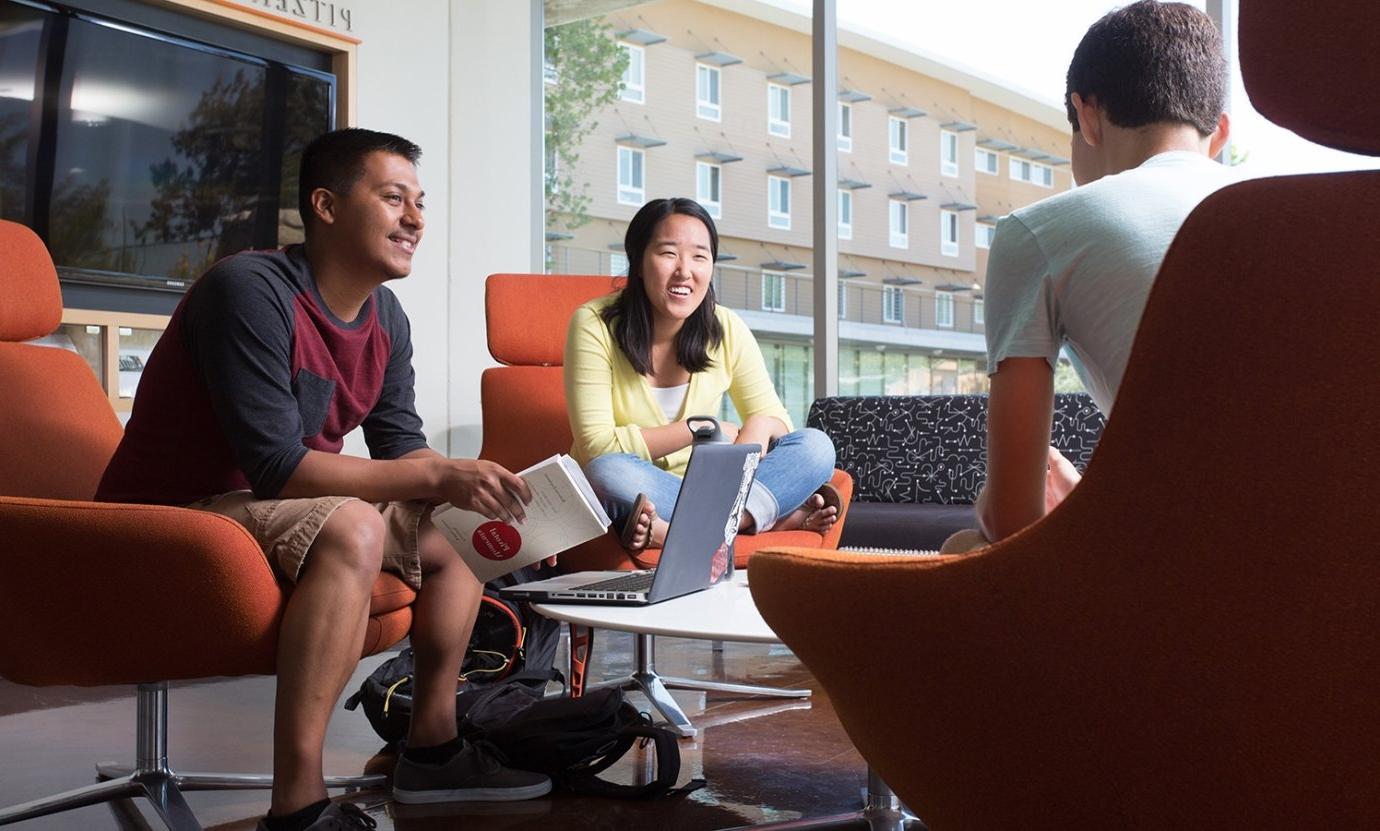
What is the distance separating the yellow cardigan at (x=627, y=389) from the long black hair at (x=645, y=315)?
30 mm

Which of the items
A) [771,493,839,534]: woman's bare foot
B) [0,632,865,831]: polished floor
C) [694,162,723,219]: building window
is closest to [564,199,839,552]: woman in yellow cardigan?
[771,493,839,534]: woman's bare foot

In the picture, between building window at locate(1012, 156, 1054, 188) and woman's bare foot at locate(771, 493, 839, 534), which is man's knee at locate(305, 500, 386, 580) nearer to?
woman's bare foot at locate(771, 493, 839, 534)

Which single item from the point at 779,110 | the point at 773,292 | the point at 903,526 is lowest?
the point at 903,526

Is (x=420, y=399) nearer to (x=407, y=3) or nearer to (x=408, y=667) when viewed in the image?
(x=407, y=3)

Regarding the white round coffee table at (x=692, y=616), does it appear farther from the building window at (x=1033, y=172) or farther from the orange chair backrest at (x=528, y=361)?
the building window at (x=1033, y=172)

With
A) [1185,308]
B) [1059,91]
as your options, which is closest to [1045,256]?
[1185,308]

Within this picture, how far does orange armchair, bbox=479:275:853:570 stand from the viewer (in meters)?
3.45

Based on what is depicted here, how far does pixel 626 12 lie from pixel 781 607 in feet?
15.3

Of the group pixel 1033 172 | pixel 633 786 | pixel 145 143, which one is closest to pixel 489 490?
pixel 633 786

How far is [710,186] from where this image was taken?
5.10 m

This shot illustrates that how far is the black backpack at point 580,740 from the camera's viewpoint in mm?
2080

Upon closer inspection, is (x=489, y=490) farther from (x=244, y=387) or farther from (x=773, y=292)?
(x=773, y=292)

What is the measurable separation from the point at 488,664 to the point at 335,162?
101 centimetres

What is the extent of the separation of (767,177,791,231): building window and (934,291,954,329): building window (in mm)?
626
